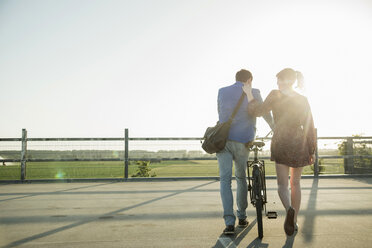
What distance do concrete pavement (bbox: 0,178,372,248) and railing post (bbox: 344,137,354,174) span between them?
4.49 metres

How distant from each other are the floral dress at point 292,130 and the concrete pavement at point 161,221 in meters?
0.83

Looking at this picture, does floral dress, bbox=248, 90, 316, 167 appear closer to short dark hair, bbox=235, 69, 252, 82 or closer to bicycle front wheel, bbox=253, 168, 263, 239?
bicycle front wheel, bbox=253, 168, 263, 239

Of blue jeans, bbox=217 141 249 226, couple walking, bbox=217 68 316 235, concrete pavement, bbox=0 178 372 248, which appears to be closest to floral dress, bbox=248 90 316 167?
couple walking, bbox=217 68 316 235

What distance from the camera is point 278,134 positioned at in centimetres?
368

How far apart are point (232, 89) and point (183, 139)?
21.3 ft

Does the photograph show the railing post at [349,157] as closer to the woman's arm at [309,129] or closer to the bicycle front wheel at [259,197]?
the woman's arm at [309,129]

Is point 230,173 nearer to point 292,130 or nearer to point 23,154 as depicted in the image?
point 292,130

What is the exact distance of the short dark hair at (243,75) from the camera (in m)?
4.09

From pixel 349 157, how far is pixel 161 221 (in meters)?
8.28

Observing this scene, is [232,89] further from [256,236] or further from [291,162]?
[256,236]

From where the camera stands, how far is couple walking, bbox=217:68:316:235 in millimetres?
3600

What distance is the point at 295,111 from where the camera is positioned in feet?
11.8

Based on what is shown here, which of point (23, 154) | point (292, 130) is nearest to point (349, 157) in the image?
point (292, 130)

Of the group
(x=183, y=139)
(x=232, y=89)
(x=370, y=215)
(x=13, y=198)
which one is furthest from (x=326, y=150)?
(x=13, y=198)
